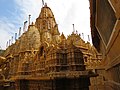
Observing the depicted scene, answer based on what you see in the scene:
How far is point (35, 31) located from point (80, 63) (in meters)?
18.3

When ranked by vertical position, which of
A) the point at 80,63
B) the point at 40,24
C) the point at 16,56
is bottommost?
the point at 80,63

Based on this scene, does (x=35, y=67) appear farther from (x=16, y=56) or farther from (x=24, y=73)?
(x=16, y=56)

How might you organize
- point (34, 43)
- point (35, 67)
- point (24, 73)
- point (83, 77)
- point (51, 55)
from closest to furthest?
1. point (83, 77)
2. point (51, 55)
3. point (35, 67)
4. point (24, 73)
5. point (34, 43)

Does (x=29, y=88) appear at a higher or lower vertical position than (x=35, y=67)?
lower

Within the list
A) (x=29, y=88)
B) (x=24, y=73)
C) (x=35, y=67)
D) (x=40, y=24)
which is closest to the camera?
(x=29, y=88)

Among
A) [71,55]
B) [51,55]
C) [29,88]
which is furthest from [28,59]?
[71,55]

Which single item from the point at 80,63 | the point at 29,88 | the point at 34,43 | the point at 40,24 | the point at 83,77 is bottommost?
the point at 29,88

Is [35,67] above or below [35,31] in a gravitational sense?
below

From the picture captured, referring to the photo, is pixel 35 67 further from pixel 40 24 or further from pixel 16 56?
pixel 40 24

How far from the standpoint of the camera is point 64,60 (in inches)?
414

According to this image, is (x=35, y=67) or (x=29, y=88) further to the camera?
(x=35, y=67)

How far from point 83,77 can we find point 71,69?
1.18m

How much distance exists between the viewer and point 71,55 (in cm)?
1018

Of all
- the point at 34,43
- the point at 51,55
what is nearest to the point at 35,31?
the point at 34,43
